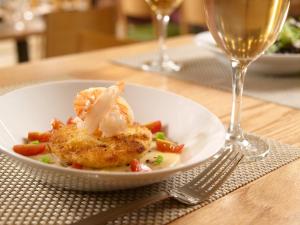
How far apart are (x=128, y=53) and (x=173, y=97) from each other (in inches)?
30.0

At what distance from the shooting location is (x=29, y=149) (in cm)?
67

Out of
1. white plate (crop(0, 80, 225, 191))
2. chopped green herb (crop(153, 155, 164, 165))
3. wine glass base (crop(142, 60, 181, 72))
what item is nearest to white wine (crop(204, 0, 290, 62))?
white plate (crop(0, 80, 225, 191))

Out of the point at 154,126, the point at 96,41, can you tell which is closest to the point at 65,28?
the point at 96,41

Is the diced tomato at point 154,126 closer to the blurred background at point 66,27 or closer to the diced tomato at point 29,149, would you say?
the diced tomato at point 29,149

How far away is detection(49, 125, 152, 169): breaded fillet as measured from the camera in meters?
0.60

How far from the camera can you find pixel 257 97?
1114 mm

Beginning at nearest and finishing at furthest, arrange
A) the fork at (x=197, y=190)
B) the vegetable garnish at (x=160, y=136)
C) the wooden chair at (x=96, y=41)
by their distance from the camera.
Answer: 1. the fork at (x=197, y=190)
2. the vegetable garnish at (x=160, y=136)
3. the wooden chair at (x=96, y=41)

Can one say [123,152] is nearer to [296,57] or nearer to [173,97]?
[173,97]

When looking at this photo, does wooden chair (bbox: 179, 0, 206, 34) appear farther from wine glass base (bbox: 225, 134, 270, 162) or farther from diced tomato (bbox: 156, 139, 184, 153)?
diced tomato (bbox: 156, 139, 184, 153)

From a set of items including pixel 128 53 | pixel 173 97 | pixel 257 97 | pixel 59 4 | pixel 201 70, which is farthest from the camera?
pixel 59 4

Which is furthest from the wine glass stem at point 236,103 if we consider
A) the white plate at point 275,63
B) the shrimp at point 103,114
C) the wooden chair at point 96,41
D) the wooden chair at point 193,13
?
the wooden chair at point 193,13

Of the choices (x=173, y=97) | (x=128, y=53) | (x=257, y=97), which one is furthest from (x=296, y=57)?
(x=128, y=53)

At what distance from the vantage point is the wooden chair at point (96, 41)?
6.14 feet

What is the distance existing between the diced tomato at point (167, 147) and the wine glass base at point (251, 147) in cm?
10
